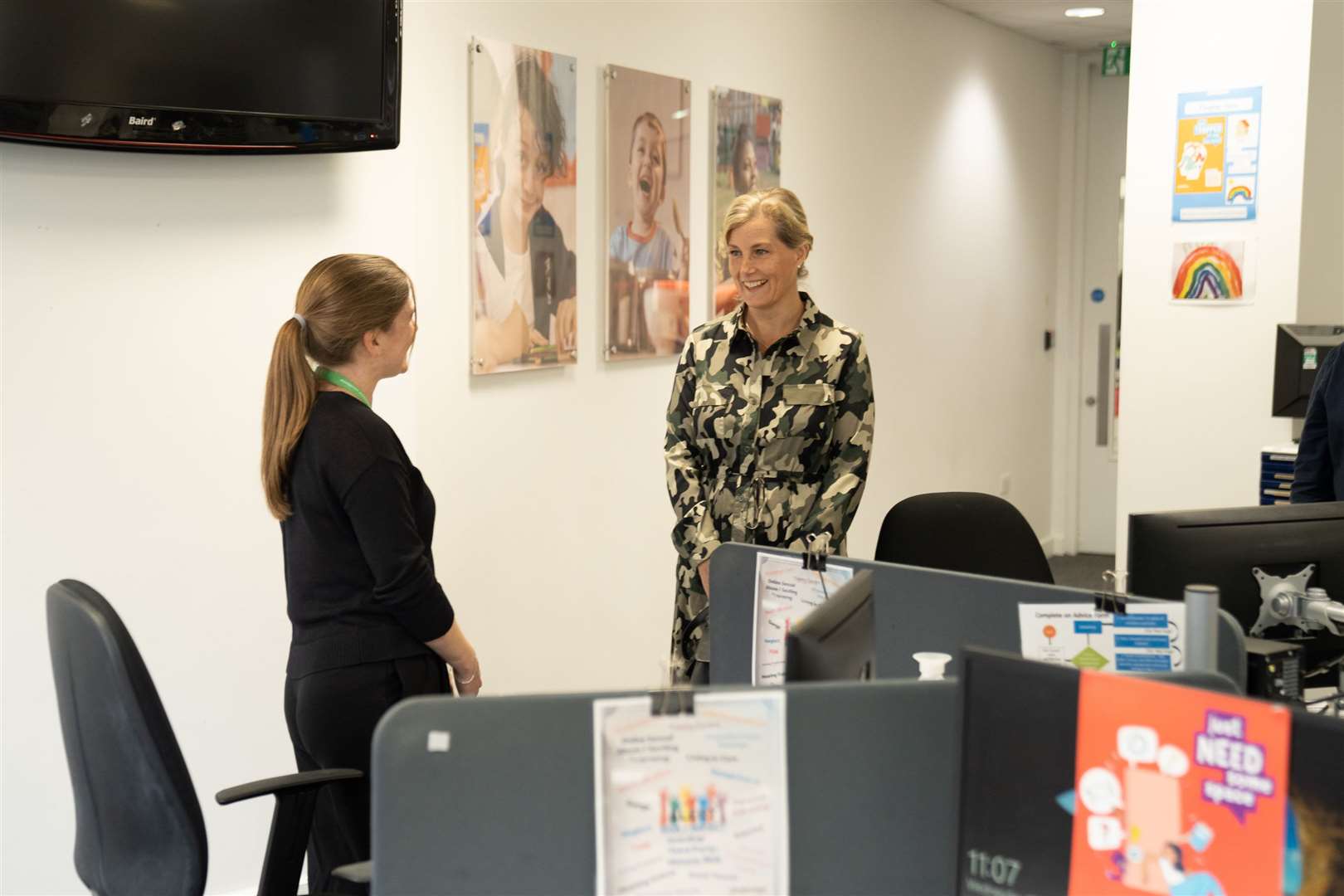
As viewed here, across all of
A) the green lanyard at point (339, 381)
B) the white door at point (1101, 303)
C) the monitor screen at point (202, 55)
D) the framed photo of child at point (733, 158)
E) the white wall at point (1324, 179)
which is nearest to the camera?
the green lanyard at point (339, 381)

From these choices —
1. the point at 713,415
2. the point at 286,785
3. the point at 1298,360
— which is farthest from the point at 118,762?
the point at 1298,360

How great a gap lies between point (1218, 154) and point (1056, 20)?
2.68 metres

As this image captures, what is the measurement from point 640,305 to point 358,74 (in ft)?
5.16

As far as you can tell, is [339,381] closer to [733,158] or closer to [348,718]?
[348,718]

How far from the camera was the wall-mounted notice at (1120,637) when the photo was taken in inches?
69.6

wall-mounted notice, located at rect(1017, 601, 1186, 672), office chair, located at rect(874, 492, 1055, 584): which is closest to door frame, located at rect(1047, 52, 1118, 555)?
office chair, located at rect(874, 492, 1055, 584)

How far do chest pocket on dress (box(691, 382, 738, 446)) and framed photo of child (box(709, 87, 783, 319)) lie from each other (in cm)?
197

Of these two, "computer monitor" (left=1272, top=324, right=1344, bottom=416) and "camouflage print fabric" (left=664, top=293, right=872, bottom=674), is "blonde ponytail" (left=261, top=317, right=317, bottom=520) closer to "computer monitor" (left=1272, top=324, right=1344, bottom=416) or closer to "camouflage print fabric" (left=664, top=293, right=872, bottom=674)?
"camouflage print fabric" (left=664, top=293, right=872, bottom=674)

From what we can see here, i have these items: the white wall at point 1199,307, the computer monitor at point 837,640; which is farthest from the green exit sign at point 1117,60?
the computer monitor at point 837,640

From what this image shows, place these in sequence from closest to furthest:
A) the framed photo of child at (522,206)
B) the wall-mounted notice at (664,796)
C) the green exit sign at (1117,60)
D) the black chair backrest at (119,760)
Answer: the wall-mounted notice at (664,796), the black chair backrest at (119,760), the framed photo of child at (522,206), the green exit sign at (1117,60)

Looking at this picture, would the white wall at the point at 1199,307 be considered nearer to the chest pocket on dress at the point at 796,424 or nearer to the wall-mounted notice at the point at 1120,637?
the chest pocket on dress at the point at 796,424

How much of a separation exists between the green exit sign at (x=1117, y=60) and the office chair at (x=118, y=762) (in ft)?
21.8

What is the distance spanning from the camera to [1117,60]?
7.31 m

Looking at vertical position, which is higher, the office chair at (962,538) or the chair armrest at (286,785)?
the office chair at (962,538)
